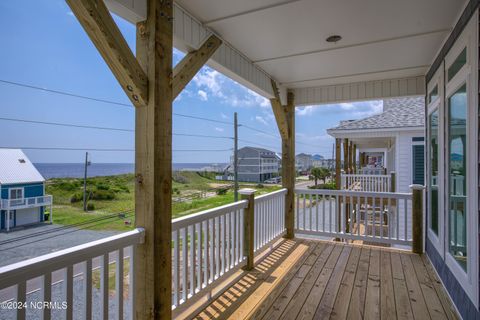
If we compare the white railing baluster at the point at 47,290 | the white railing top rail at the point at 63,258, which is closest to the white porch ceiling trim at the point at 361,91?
the white railing top rail at the point at 63,258

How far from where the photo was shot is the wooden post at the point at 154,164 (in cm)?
171

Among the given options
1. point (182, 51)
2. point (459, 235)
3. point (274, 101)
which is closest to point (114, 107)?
point (182, 51)

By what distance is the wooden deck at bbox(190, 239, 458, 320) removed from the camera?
2531 mm

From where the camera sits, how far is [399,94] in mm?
4324

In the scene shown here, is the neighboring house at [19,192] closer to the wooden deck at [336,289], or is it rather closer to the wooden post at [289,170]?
the wooden deck at [336,289]

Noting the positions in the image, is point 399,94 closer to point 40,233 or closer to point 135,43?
point 135,43

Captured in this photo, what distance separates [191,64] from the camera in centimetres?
238

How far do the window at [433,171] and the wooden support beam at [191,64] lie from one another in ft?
9.12

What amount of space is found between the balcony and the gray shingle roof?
3.17 metres

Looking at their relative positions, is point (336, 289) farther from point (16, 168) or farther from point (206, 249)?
point (16, 168)

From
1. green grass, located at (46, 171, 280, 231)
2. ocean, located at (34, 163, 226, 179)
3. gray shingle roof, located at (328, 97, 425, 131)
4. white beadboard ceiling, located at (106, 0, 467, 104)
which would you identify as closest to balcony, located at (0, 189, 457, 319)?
green grass, located at (46, 171, 280, 231)

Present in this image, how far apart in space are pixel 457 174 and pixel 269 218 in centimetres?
237

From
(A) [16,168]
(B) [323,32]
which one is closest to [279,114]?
(B) [323,32]

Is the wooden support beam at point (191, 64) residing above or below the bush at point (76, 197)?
above
